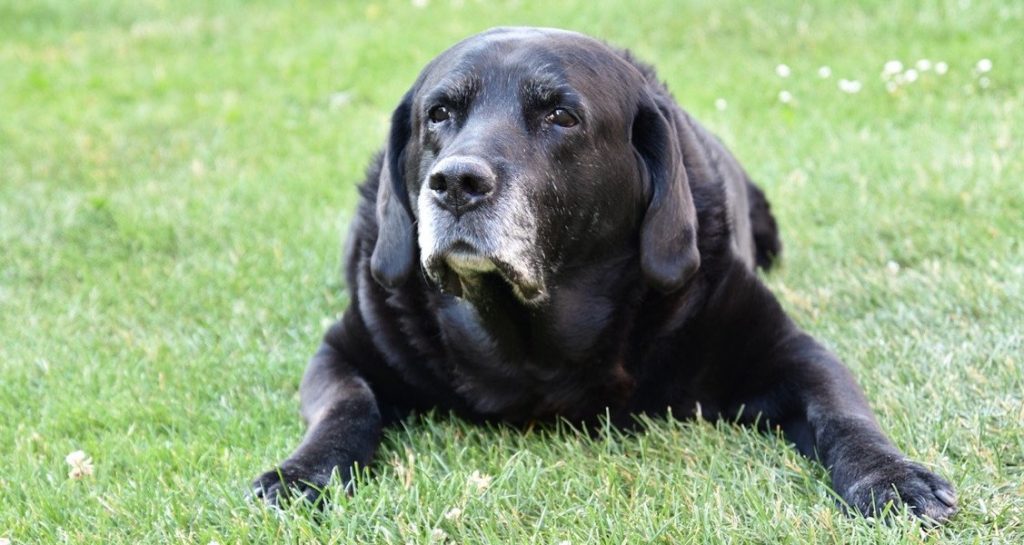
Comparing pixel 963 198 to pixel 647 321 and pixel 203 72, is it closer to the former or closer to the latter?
pixel 647 321

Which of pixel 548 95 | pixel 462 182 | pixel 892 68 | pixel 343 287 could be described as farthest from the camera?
pixel 892 68

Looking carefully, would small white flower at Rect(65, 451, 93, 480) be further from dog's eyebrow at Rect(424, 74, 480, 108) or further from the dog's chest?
dog's eyebrow at Rect(424, 74, 480, 108)

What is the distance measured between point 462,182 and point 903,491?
4.20 ft

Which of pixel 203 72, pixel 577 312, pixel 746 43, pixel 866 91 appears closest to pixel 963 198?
pixel 866 91

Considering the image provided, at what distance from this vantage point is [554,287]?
3.34 m

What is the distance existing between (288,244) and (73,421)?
1.84 meters

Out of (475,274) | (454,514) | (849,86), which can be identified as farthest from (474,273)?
(849,86)

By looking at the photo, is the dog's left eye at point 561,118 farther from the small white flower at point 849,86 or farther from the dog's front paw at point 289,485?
the small white flower at point 849,86

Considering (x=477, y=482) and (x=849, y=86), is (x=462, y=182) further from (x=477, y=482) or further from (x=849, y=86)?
(x=849, y=86)

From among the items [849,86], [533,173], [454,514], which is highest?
[533,173]

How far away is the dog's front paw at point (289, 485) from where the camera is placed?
2906 mm

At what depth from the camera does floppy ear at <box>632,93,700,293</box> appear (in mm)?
3248

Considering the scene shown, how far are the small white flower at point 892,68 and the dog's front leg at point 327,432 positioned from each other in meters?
4.37

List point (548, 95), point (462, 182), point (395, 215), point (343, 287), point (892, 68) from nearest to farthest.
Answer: point (462, 182) < point (548, 95) < point (395, 215) < point (343, 287) < point (892, 68)
